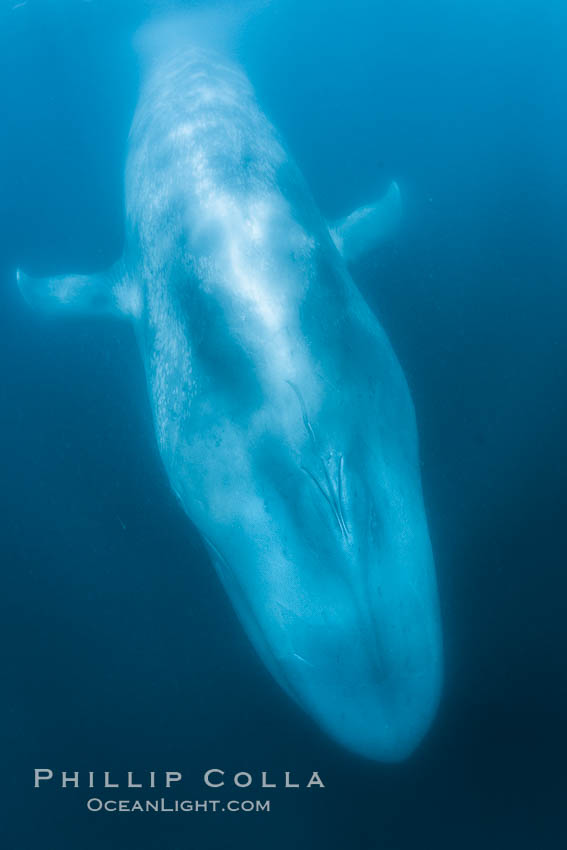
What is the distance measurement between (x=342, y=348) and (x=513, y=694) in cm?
477

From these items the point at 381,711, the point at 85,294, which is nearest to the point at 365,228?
the point at 85,294

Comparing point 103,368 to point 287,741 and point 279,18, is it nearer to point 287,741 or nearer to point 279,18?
point 287,741

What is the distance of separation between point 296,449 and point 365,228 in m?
5.88

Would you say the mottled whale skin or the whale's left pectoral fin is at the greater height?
the whale's left pectoral fin

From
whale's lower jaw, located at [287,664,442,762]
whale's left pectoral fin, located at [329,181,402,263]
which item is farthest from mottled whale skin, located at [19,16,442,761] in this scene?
whale's left pectoral fin, located at [329,181,402,263]

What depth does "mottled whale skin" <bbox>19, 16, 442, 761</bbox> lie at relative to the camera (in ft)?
15.7

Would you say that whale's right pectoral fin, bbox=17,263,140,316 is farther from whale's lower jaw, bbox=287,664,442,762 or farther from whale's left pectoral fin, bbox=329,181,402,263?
whale's lower jaw, bbox=287,664,442,762

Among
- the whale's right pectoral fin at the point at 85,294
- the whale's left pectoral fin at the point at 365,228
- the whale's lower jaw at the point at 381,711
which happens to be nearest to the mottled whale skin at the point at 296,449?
the whale's lower jaw at the point at 381,711

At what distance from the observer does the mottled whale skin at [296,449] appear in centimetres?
478

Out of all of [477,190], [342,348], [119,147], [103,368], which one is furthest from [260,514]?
[119,147]

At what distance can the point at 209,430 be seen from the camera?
5508 millimetres

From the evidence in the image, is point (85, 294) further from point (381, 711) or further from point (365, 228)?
point (381, 711)

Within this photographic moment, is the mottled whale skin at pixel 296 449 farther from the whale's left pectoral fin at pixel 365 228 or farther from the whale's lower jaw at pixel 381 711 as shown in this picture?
the whale's left pectoral fin at pixel 365 228

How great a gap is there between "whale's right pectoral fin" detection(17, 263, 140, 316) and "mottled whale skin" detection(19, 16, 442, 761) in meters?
1.64
